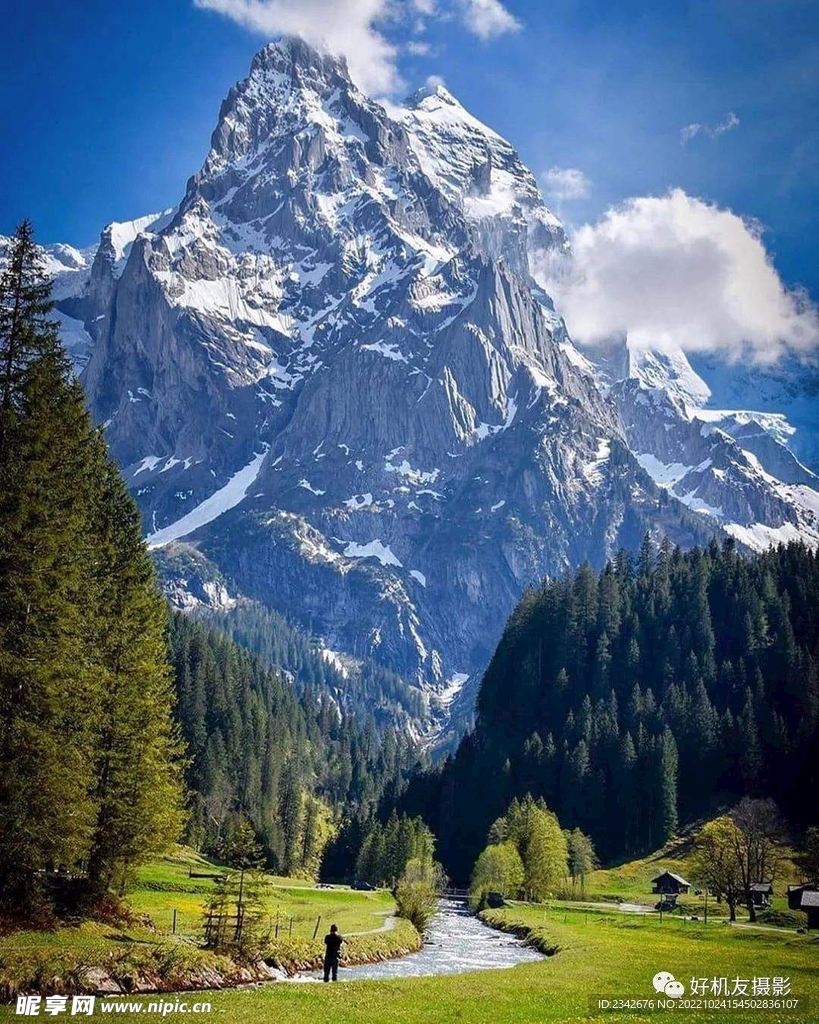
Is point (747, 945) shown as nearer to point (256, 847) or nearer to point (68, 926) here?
point (256, 847)

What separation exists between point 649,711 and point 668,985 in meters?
128

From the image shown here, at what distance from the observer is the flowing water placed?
5075 cm

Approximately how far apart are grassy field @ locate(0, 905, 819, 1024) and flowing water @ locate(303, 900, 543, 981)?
3.79 metres

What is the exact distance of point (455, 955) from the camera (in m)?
61.8

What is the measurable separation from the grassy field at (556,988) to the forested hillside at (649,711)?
8189cm

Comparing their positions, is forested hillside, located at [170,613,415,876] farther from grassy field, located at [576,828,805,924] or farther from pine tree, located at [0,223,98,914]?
pine tree, located at [0,223,98,914]

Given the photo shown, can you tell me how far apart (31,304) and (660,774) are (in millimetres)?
129710

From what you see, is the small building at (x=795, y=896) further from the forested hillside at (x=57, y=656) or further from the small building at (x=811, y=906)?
the forested hillside at (x=57, y=656)

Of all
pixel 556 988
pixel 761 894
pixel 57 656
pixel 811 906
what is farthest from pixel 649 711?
pixel 57 656

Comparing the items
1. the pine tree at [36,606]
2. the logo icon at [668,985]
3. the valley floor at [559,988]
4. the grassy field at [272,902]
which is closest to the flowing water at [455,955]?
the valley floor at [559,988]

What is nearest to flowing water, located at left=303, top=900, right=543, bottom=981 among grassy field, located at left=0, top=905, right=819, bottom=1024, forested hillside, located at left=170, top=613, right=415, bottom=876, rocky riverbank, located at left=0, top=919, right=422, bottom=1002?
grassy field, located at left=0, top=905, right=819, bottom=1024

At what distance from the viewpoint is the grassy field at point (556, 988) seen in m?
30.2

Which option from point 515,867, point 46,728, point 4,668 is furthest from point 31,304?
point 515,867

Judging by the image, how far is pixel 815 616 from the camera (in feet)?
550
